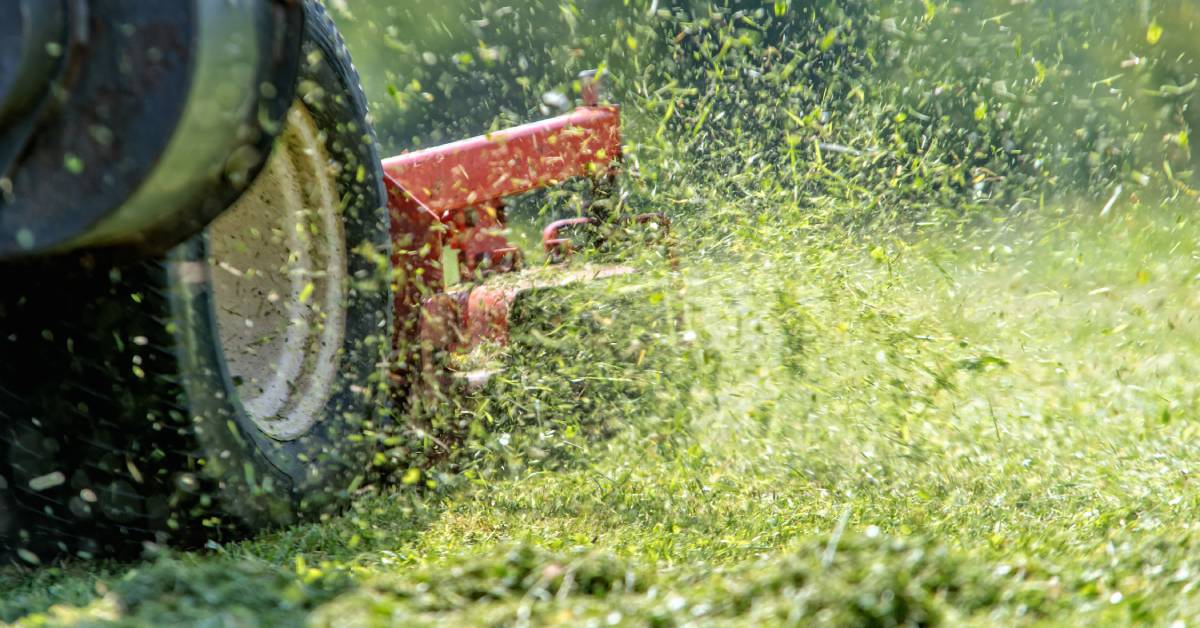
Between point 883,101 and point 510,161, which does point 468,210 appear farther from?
point 883,101

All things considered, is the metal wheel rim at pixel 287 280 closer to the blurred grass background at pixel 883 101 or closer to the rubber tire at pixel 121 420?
the rubber tire at pixel 121 420

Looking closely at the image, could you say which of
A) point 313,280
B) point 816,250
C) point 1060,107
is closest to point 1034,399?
point 816,250

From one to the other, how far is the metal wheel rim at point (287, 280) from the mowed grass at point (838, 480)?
1.19ft

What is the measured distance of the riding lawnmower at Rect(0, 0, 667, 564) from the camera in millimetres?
1975

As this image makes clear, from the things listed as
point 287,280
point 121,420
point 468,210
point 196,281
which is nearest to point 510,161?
point 468,210

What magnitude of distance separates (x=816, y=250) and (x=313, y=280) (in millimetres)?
1791

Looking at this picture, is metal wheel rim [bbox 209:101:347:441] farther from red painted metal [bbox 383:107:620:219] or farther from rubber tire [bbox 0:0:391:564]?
red painted metal [bbox 383:107:620:219]

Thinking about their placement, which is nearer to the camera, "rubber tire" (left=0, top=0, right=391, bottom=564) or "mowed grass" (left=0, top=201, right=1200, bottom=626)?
"mowed grass" (left=0, top=201, right=1200, bottom=626)

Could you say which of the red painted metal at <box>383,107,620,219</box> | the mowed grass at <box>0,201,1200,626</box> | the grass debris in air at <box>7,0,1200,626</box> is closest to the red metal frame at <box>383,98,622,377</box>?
the red painted metal at <box>383,107,620,219</box>

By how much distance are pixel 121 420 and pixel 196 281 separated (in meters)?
0.32

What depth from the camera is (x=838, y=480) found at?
3.36 meters

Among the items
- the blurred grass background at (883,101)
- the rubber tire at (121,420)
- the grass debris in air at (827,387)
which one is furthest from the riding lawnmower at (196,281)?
the blurred grass background at (883,101)

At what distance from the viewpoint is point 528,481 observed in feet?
11.2

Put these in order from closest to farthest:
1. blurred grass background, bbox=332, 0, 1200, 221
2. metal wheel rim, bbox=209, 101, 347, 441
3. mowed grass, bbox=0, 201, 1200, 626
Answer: mowed grass, bbox=0, 201, 1200, 626, metal wheel rim, bbox=209, 101, 347, 441, blurred grass background, bbox=332, 0, 1200, 221
